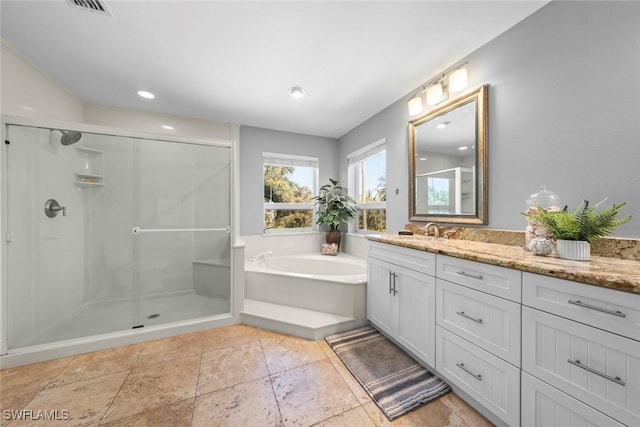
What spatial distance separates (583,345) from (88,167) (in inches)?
141

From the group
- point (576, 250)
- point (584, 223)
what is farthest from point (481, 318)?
point (584, 223)

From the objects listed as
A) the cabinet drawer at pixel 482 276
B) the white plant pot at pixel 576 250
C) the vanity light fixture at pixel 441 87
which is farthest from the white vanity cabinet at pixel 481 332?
the vanity light fixture at pixel 441 87

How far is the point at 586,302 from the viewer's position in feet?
2.72

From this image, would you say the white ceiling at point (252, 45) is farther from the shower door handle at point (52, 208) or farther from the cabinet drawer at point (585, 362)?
the cabinet drawer at point (585, 362)

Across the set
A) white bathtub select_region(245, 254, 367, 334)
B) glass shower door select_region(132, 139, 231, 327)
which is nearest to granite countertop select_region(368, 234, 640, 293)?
white bathtub select_region(245, 254, 367, 334)

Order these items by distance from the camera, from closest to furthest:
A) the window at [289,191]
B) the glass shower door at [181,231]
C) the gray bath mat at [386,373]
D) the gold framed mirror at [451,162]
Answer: the gray bath mat at [386,373]
the gold framed mirror at [451,162]
the glass shower door at [181,231]
the window at [289,191]

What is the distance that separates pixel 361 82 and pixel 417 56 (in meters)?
0.53

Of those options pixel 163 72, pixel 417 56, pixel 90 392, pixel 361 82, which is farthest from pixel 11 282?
pixel 417 56

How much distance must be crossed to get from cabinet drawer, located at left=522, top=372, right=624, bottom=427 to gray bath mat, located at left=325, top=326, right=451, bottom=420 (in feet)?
1.63

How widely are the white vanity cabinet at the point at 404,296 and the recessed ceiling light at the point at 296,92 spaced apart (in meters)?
1.69

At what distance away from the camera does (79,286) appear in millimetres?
2229

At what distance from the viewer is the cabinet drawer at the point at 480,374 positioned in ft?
3.43

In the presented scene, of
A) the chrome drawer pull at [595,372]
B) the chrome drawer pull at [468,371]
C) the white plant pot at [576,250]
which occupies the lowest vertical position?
the chrome drawer pull at [468,371]

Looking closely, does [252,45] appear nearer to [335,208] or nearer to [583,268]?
[335,208]
